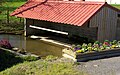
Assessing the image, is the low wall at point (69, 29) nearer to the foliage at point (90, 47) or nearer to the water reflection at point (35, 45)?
the water reflection at point (35, 45)

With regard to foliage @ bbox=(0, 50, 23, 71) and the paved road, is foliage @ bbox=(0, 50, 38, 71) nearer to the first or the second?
foliage @ bbox=(0, 50, 23, 71)

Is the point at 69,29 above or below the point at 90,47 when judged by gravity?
above

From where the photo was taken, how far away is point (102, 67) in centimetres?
1079

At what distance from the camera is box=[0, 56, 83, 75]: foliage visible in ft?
32.9

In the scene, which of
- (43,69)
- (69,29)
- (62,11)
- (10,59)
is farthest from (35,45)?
(43,69)

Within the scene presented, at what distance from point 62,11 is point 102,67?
23.7ft

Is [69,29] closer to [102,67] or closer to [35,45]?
[35,45]

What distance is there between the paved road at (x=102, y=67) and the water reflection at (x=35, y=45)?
3.85 metres

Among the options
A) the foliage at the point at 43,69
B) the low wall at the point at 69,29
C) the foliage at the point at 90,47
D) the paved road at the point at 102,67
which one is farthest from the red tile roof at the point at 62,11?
the foliage at the point at 43,69

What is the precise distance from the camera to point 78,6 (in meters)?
16.8

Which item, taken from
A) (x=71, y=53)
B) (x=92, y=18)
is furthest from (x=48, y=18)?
(x=71, y=53)

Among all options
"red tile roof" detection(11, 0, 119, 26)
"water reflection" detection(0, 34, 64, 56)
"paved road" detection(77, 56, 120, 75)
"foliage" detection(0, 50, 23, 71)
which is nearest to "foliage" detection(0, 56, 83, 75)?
"paved road" detection(77, 56, 120, 75)

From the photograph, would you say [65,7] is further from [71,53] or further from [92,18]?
[71,53]

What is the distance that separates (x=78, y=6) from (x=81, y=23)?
241 centimetres
